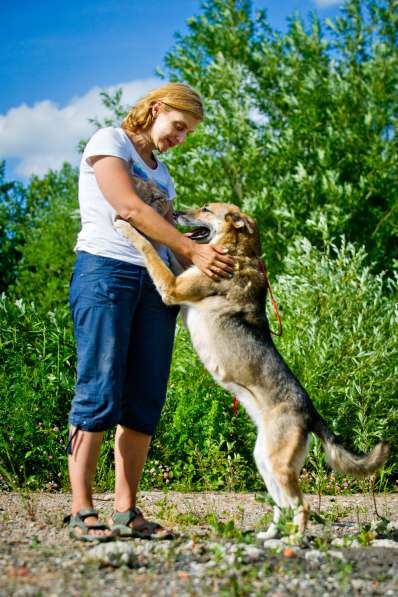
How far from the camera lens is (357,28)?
14453 mm

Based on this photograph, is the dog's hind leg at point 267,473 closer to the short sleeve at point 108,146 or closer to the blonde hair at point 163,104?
the short sleeve at point 108,146

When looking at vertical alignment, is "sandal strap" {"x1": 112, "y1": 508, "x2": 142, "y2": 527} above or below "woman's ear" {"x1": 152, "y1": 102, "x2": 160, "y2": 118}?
below

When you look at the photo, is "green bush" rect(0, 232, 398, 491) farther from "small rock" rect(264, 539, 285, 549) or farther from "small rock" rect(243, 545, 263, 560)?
"small rock" rect(243, 545, 263, 560)

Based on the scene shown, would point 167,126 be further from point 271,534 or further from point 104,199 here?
point 271,534

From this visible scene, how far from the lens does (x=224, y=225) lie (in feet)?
16.7

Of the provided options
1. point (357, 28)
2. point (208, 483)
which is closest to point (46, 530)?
point (208, 483)

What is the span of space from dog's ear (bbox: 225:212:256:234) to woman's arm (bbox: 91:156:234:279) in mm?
698

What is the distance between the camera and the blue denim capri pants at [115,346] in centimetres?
394

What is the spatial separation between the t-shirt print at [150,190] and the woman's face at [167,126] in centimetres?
21

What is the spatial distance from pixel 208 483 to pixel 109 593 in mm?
3785

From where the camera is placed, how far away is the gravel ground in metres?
2.95

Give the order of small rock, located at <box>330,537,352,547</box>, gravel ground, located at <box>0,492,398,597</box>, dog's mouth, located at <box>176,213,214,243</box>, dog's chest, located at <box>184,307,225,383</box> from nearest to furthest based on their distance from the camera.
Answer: gravel ground, located at <box>0,492,398,597</box>, small rock, located at <box>330,537,352,547</box>, dog's chest, located at <box>184,307,225,383</box>, dog's mouth, located at <box>176,213,214,243</box>

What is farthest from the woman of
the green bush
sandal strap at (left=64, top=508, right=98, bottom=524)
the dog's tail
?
the green bush

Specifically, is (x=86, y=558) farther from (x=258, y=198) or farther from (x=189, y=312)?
(x=258, y=198)
